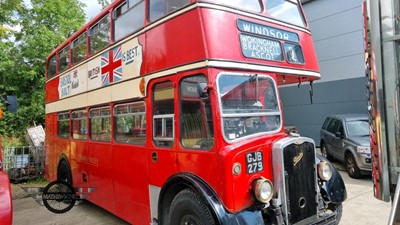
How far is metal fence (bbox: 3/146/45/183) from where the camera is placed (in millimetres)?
10197

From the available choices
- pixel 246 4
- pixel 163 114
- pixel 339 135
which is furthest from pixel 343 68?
pixel 163 114

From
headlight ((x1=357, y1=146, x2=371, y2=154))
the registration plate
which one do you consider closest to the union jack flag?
the registration plate

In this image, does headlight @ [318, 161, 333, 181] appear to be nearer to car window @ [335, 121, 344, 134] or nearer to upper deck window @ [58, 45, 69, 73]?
car window @ [335, 121, 344, 134]

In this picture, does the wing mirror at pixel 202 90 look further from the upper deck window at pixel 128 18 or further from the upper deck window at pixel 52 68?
the upper deck window at pixel 52 68

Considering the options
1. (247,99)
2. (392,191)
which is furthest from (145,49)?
(392,191)

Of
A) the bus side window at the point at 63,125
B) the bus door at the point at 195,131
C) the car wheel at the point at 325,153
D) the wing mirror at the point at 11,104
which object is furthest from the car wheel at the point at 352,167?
the wing mirror at the point at 11,104

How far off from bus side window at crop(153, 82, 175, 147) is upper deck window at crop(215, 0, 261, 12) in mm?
1181

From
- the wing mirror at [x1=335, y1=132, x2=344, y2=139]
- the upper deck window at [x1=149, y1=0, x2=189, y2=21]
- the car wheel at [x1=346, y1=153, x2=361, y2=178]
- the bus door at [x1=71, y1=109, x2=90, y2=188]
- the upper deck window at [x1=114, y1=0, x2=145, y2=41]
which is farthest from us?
the wing mirror at [x1=335, y1=132, x2=344, y2=139]

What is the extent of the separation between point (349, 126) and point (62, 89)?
7820 mm

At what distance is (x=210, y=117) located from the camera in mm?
3459

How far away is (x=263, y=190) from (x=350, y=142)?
6317mm

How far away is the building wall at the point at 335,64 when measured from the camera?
42.3 ft

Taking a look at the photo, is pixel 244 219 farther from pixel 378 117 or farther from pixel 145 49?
pixel 145 49

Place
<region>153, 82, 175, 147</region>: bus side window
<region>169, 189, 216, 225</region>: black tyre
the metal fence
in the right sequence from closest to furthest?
<region>169, 189, 216, 225</region>: black tyre
<region>153, 82, 175, 147</region>: bus side window
the metal fence
